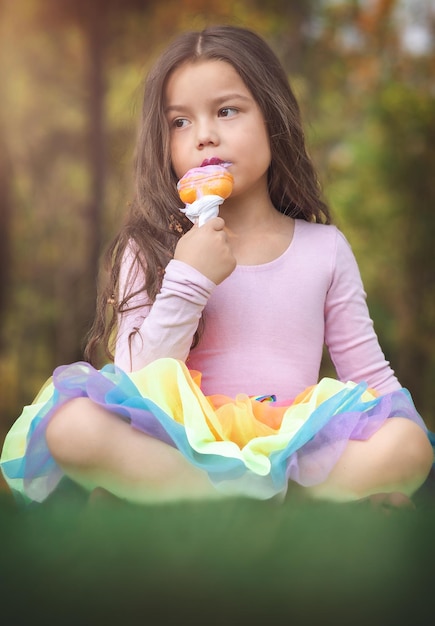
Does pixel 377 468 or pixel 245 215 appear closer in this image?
pixel 377 468

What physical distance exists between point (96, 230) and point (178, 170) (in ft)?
17.6

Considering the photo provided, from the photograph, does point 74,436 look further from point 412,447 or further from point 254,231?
point 254,231

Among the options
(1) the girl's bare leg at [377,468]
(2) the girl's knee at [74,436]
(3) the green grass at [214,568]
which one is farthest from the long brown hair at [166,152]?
(3) the green grass at [214,568]

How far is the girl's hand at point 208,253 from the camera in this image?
5.67 feet

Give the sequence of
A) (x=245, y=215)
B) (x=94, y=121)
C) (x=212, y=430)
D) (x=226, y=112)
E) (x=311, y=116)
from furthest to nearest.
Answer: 1. (x=94, y=121)
2. (x=311, y=116)
3. (x=245, y=215)
4. (x=226, y=112)
5. (x=212, y=430)

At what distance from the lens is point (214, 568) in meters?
0.95

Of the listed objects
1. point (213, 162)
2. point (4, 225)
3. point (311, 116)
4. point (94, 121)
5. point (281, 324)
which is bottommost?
point (4, 225)

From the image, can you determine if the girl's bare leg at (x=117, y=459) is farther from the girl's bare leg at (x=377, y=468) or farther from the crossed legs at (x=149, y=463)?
the girl's bare leg at (x=377, y=468)

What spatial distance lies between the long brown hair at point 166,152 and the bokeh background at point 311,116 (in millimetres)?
3831

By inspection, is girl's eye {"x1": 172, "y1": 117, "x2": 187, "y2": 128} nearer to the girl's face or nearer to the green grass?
the girl's face

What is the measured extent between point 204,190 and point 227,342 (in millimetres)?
326

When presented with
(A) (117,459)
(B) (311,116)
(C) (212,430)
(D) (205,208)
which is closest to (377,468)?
(C) (212,430)

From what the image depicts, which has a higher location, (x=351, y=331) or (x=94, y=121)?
(x=94, y=121)

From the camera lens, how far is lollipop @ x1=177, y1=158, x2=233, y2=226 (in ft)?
5.97
